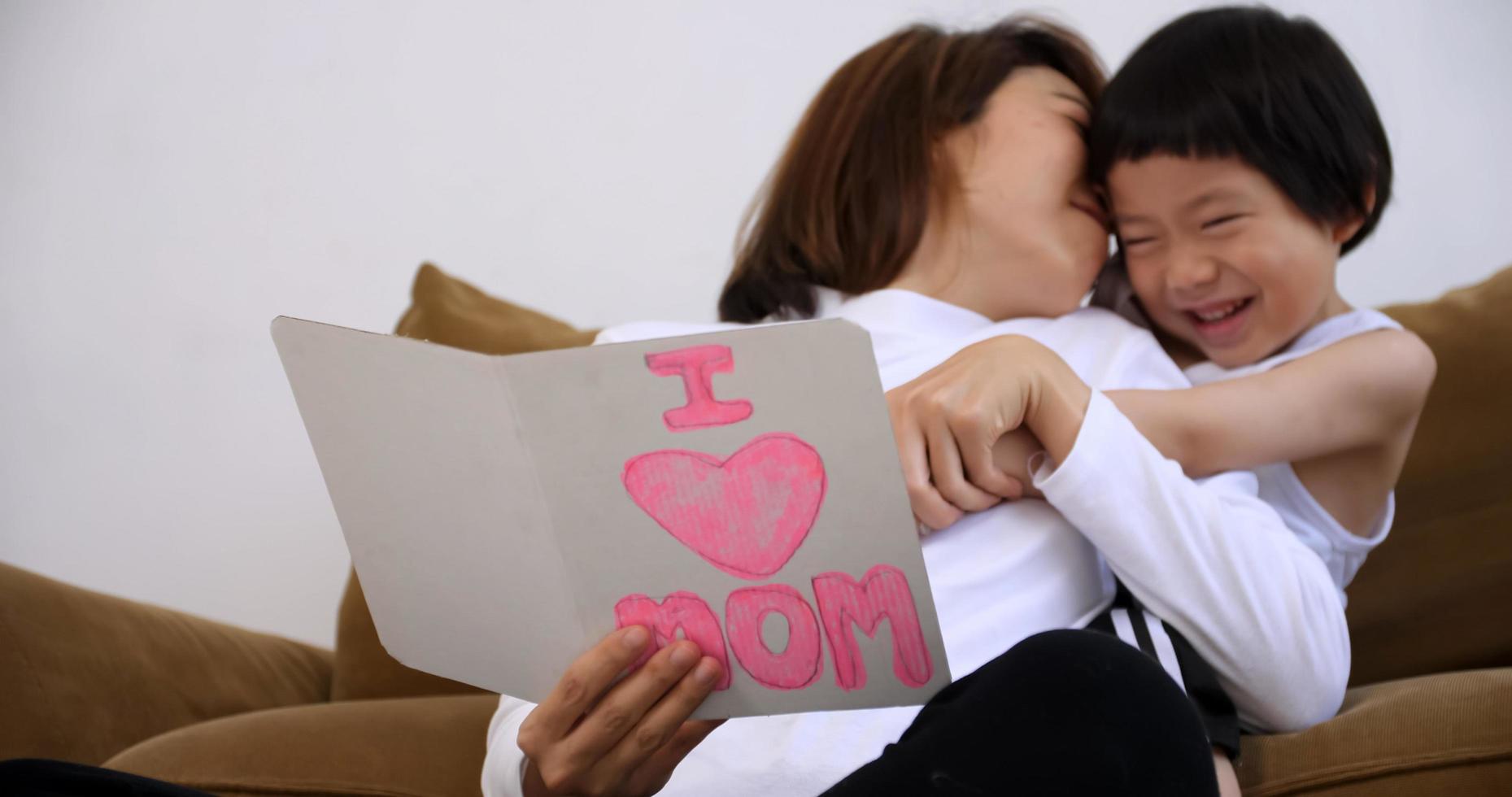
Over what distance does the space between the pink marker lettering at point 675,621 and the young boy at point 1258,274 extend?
23 cm

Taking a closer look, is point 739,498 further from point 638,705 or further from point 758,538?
point 638,705

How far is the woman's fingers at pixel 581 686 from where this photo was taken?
65cm

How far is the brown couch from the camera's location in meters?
0.81

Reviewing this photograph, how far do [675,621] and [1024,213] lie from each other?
55 centimetres

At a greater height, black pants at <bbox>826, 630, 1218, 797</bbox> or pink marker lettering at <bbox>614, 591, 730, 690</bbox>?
pink marker lettering at <bbox>614, 591, 730, 690</bbox>

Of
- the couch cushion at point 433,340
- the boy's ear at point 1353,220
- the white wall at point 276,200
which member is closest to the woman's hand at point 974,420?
the boy's ear at point 1353,220

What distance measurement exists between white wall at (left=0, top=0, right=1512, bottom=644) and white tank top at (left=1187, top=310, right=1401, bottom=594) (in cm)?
95

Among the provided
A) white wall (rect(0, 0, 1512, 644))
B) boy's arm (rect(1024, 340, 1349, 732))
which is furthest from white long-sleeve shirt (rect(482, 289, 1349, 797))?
white wall (rect(0, 0, 1512, 644))

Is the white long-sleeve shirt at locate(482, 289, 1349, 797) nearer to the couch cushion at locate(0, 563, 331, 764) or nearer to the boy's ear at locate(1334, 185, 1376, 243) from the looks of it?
the boy's ear at locate(1334, 185, 1376, 243)

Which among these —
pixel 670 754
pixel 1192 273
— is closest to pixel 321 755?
pixel 670 754

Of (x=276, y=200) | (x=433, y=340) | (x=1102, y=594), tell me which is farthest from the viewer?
(x=276, y=200)

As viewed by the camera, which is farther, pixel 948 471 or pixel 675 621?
pixel 948 471

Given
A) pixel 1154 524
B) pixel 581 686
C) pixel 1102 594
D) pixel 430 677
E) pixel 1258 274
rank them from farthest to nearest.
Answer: pixel 430 677 < pixel 1258 274 < pixel 1102 594 < pixel 1154 524 < pixel 581 686

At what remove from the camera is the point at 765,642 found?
64 centimetres
